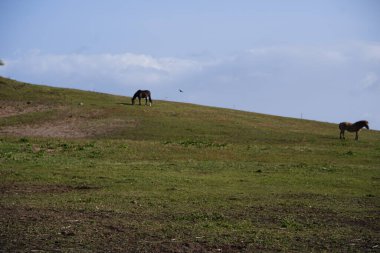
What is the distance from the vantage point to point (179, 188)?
19.4 meters

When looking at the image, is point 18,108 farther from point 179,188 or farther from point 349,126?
point 179,188

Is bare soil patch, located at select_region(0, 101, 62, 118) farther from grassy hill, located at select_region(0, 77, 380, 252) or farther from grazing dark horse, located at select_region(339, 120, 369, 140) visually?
grazing dark horse, located at select_region(339, 120, 369, 140)

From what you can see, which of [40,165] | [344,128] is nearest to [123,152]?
[40,165]

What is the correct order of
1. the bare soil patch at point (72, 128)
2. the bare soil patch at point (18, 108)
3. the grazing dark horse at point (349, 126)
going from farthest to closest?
the bare soil patch at point (18, 108) → the grazing dark horse at point (349, 126) → the bare soil patch at point (72, 128)

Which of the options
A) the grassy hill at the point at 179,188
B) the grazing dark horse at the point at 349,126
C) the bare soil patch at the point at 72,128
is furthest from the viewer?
the grazing dark horse at the point at 349,126

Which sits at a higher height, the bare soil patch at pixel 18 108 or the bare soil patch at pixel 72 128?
the bare soil patch at pixel 18 108

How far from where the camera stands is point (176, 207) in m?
15.8

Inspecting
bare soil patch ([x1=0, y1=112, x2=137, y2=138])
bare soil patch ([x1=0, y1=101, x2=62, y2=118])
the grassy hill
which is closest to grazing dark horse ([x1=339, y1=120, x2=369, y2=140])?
the grassy hill

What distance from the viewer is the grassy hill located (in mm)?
12273

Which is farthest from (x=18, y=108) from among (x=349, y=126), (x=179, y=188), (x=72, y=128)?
(x=179, y=188)

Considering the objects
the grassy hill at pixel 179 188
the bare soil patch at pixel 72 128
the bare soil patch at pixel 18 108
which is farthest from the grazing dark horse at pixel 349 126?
the bare soil patch at pixel 18 108

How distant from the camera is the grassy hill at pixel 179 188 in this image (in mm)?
12273

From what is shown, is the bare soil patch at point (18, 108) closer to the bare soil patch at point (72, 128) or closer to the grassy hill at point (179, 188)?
the grassy hill at point (179, 188)

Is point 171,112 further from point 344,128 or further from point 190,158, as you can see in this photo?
point 190,158
